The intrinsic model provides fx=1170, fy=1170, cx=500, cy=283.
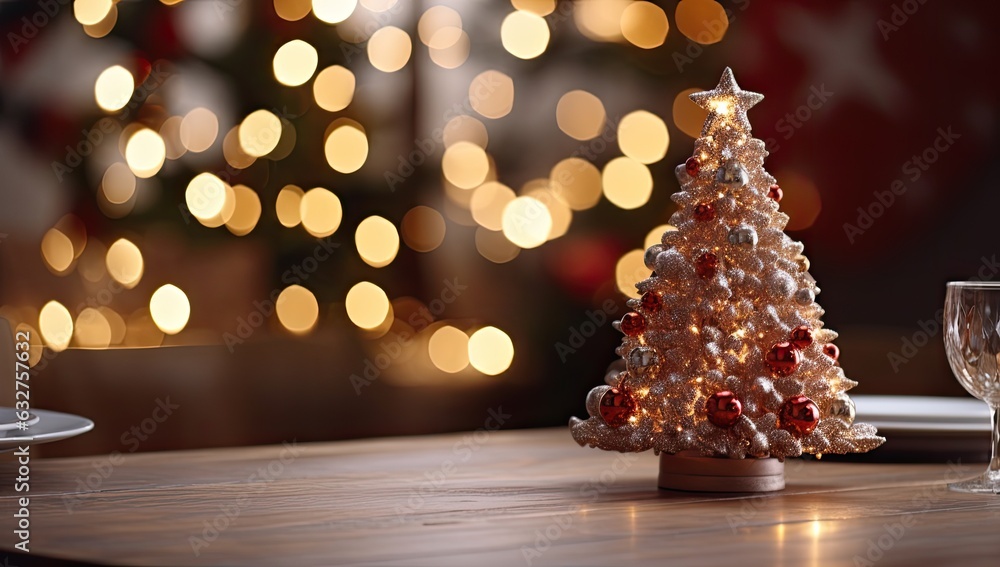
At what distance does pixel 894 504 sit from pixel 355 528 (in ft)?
1.48

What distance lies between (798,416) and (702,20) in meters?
2.96

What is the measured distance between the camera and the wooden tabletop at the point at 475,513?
0.73m

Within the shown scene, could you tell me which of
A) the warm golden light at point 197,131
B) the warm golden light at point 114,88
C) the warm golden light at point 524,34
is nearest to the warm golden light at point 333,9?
the warm golden light at point 197,131

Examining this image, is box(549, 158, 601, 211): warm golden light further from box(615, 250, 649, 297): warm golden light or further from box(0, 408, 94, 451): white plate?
box(0, 408, 94, 451): white plate

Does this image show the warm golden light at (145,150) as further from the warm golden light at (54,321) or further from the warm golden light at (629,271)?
the warm golden light at (629,271)

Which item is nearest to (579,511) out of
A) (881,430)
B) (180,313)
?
(881,430)

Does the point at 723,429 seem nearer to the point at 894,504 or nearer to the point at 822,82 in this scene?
the point at 894,504

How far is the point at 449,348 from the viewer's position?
3.61 m

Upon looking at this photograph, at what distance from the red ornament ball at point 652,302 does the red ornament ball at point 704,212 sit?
83 millimetres

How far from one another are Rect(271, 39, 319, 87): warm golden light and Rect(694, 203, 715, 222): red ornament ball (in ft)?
6.89

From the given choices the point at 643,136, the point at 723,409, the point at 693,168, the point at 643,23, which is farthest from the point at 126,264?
the point at 723,409

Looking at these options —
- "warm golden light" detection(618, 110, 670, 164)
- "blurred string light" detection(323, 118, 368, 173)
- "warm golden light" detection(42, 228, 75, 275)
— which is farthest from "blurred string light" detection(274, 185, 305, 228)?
"warm golden light" detection(618, 110, 670, 164)

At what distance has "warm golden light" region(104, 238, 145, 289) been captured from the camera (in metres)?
3.18

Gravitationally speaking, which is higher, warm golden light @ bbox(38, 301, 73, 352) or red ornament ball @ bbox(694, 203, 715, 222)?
red ornament ball @ bbox(694, 203, 715, 222)
